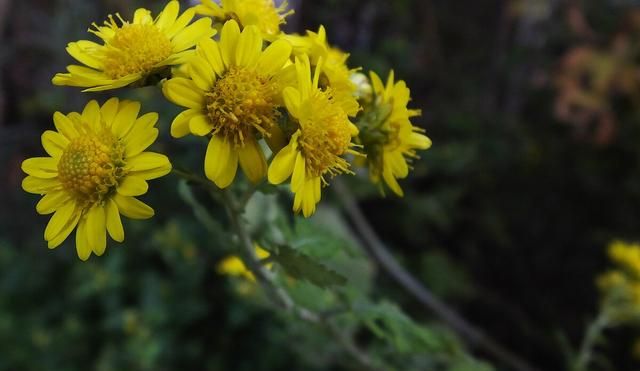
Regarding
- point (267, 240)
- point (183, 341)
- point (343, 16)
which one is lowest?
point (183, 341)

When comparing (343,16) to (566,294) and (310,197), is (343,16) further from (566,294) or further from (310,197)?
(310,197)

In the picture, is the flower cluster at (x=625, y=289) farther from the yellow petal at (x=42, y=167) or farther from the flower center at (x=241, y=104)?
the yellow petal at (x=42, y=167)

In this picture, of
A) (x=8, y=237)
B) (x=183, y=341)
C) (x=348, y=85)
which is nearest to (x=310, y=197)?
(x=348, y=85)

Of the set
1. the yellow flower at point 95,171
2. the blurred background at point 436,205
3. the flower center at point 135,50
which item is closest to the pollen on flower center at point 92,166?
the yellow flower at point 95,171

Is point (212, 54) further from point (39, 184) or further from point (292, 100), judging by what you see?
point (39, 184)

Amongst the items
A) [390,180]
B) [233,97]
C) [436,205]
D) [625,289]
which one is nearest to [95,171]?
[233,97]

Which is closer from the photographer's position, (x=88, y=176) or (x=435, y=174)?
(x=88, y=176)

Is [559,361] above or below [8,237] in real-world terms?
above

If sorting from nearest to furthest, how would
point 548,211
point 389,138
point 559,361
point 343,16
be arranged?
point 389,138 → point 559,361 → point 548,211 → point 343,16
